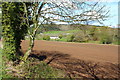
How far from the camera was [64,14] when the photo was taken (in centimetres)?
376

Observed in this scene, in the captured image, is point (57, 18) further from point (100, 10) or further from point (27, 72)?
point (27, 72)

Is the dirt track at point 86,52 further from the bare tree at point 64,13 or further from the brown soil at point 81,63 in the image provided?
the bare tree at point 64,13

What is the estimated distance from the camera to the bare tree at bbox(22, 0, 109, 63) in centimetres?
325

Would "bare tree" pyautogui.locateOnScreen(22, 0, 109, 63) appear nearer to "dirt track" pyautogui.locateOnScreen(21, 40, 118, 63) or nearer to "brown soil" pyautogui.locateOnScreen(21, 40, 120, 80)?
"brown soil" pyautogui.locateOnScreen(21, 40, 120, 80)

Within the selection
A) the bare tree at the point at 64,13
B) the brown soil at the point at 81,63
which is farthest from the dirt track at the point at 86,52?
the bare tree at the point at 64,13

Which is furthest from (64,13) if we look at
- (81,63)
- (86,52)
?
(86,52)

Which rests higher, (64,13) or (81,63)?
(64,13)

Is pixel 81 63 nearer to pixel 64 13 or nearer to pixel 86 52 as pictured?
pixel 64 13

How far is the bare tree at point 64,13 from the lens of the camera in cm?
325

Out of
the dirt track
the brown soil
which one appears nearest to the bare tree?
the brown soil

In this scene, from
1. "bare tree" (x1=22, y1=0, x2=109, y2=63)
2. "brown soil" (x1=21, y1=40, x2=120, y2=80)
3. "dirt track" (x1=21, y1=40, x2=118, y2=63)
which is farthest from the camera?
"dirt track" (x1=21, y1=40, x2=118, y2=63)

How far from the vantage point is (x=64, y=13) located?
3762 millimetres

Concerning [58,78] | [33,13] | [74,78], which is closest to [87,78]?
[74,78]

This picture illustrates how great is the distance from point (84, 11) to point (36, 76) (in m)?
1.97
